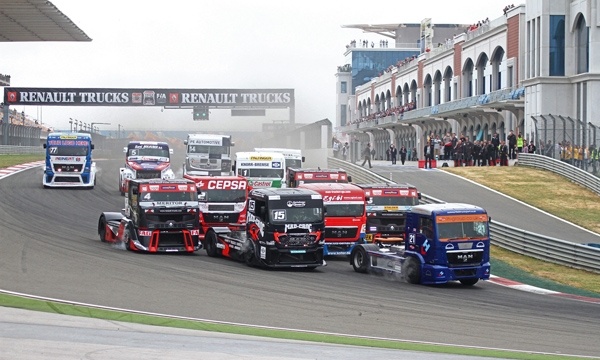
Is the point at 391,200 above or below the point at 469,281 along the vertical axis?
above

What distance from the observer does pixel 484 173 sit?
44281 mm

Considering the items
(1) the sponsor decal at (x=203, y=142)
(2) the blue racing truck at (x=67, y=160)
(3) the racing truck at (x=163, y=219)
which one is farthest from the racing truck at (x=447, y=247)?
(1) the sponsor decal at (x=203, y=142)

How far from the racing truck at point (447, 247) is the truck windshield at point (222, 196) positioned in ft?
22.8

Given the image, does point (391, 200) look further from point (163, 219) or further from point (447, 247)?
point (163, 219)

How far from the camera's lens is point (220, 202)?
2828 centimetres

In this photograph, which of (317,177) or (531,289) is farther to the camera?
(317,177)

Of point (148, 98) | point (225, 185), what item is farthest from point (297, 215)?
point (148, 98)

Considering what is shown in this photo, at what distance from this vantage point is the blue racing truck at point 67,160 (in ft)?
141

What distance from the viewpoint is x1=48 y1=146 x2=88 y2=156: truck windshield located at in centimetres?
4272

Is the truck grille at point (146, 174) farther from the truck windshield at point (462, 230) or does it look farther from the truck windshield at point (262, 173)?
the truck windshield at point (462, 230)

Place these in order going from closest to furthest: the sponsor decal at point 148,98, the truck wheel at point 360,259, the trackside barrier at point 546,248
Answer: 1. the truck wheel at point 360,259
2. the trackside barrier at point 546,248
3. the sponsor decal at point 148,98

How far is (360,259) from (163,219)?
5.53m

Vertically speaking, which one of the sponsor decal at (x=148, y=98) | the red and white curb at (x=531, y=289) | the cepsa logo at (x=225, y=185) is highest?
the sponsor decal at (x=148, y=98)

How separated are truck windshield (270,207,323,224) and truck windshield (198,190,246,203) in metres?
5.12
